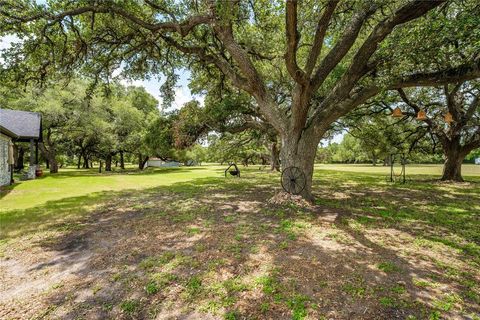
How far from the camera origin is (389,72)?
6711mm

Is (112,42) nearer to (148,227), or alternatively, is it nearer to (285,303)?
(148,227)

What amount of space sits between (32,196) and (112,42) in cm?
724

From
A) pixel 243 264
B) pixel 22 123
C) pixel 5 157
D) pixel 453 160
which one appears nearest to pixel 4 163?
pixel 5 157

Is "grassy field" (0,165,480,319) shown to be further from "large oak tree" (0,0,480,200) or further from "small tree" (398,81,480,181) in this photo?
"small tree" (398,81,480,181)

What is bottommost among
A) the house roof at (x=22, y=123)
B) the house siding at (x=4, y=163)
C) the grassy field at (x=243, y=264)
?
the grassy field at (x=243, y=264)

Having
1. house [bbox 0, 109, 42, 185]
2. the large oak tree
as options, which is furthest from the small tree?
house [bbox 0, 109, 42, 185]

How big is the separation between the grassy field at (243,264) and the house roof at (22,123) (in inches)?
508

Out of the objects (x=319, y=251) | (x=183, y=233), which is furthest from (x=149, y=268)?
(x=319, y=251)

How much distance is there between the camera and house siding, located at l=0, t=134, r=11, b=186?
44.2 ft

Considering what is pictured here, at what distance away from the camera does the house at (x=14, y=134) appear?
552 inches

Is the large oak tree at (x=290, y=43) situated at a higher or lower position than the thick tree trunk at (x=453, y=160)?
higher

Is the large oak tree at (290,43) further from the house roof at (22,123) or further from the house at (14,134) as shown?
the house roof at (22,123)

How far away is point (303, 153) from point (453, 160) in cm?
1334

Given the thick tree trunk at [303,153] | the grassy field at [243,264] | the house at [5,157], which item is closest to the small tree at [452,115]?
the thick tree trunk at [303,153]
